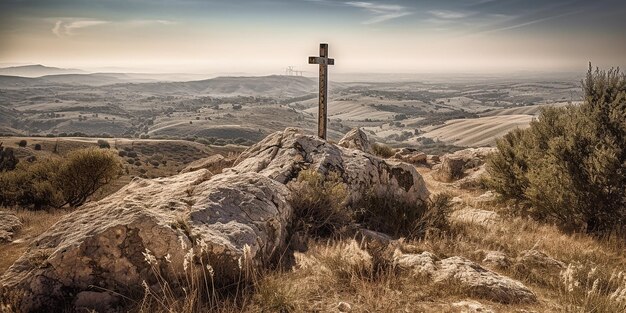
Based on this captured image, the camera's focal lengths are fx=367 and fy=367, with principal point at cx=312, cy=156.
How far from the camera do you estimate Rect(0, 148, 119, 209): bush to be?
15703 mm

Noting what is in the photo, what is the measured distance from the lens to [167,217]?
14.8 ft

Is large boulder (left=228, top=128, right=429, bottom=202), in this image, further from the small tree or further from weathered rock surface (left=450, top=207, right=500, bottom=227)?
the small tree

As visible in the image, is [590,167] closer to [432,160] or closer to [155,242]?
[155,242]

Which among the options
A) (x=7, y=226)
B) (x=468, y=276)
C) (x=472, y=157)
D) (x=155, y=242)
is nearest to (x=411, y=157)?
(x=472, y=157)

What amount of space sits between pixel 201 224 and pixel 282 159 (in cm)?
406

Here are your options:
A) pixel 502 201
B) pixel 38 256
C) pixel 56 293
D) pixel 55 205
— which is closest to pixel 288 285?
pixel 56 293

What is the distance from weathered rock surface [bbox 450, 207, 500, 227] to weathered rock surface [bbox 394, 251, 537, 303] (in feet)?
13.2

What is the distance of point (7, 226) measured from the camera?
873 centimetres

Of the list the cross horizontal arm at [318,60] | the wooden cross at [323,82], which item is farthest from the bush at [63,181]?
the cross horizontal arm at [318,60]

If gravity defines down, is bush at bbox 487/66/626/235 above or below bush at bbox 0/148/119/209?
above

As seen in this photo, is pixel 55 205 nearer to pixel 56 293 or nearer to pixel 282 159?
pixel 282 159

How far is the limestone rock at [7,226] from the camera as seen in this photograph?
26.1ft

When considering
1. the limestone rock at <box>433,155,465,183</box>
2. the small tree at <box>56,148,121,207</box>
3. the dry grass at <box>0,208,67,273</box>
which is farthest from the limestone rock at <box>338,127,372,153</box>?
the small tree at <box>56,148,121,207</box>

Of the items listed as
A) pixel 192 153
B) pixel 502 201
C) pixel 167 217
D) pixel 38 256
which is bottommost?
pixel 192 153
